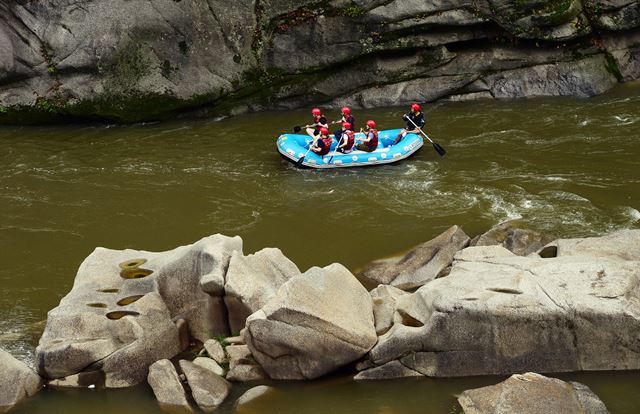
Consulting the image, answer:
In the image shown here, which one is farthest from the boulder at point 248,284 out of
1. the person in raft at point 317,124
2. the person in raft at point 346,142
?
the person in raft at point 317,124

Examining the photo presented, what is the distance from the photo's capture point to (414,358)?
10.5m

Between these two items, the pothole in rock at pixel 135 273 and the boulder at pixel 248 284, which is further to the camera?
the pothole in rock at pixel 135 273

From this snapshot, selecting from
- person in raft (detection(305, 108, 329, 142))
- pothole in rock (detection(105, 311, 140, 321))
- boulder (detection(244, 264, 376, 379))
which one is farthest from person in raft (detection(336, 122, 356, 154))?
pothole in rock (detection(105, 311, 140, 321))

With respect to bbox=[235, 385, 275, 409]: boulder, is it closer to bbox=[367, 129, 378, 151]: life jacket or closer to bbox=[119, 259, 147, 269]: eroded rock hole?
bbox=[119, 259, 147, 269]: eroded rock hole

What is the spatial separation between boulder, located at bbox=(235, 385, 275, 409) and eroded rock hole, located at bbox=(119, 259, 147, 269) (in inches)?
142

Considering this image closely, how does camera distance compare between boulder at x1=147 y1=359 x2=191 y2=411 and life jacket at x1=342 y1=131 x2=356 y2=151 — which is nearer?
boulder at x1=147 y1=359 x2=191 y2=411

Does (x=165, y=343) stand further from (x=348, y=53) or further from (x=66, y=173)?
(x=348, y=53)

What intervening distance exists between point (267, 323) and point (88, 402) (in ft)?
9.11

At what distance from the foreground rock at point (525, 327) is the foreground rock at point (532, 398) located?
A: 787 millimetres

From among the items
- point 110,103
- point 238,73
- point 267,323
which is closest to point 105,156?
point 110,103

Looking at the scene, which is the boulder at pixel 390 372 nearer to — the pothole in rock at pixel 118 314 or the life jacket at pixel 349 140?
the pothole in rock at pixel 118 314

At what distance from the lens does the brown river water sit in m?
14.0

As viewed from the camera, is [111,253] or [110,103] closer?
[111,253]

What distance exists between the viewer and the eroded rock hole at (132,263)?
13.0 m
